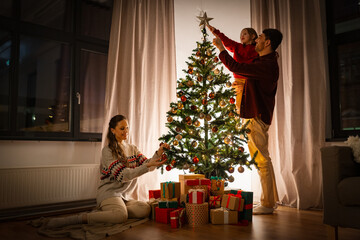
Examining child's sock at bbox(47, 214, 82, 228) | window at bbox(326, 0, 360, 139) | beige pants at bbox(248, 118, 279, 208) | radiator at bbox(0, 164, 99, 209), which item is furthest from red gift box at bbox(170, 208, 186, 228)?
window at bbox(326, 0, 360, 139)

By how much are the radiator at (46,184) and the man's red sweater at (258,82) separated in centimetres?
184

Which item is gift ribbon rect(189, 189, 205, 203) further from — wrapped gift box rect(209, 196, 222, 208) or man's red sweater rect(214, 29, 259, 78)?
man's red sweater rect(214, 29, 259, 78)

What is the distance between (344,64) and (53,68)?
345 centimetres

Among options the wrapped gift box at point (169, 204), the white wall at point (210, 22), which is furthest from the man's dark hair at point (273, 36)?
the wrapped gift box at point (169, 204)

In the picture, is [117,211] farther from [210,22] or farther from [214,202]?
[210,22]

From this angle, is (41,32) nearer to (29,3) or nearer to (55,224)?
(29,3)

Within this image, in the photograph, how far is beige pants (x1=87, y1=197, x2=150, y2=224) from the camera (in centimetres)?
248

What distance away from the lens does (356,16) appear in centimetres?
355

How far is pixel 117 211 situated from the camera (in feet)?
8.30

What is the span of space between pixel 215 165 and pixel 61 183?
1.65 meters

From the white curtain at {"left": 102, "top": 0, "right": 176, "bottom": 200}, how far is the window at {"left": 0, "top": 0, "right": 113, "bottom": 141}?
375 mm

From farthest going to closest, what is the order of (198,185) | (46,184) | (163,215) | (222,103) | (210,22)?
(210,22)
(46,184)
(222,103)
(198,185)
(163,215)

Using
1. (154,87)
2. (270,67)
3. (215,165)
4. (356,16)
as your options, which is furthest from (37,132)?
(356,16)

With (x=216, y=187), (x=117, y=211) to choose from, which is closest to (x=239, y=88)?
(x=216, y=187)
